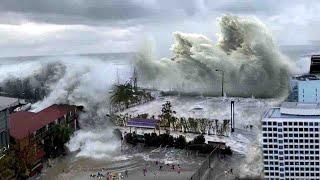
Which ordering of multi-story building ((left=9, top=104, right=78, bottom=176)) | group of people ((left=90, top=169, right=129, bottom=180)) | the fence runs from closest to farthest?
the fence
group of people ((left=90, top=169, right=129, bottom=180))
multi-story building ((left=9, top=104, right=78, bottom=176))

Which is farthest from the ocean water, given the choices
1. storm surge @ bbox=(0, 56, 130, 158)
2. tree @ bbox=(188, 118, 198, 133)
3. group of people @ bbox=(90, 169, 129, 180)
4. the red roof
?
tree @ bbox=(188, 118, 198, 133)

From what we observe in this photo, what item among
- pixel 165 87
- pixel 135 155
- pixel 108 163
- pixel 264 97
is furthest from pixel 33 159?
pixel 165 87

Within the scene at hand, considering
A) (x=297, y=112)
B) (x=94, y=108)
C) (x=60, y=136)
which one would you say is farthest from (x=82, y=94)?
(x=297, y=112)

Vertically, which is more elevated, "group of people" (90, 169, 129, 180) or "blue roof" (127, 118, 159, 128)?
"blue roof" (127, 118, 159, 128)

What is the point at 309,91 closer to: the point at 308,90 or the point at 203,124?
the point at 308,90

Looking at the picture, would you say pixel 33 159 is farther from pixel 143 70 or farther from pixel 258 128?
pixel 143 70

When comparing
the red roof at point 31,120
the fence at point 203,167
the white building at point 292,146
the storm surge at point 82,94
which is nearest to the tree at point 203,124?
the fence at point 203,167

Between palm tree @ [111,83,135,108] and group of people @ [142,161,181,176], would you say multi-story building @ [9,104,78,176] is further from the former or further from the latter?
palm tree @ [111,83,135,108]
